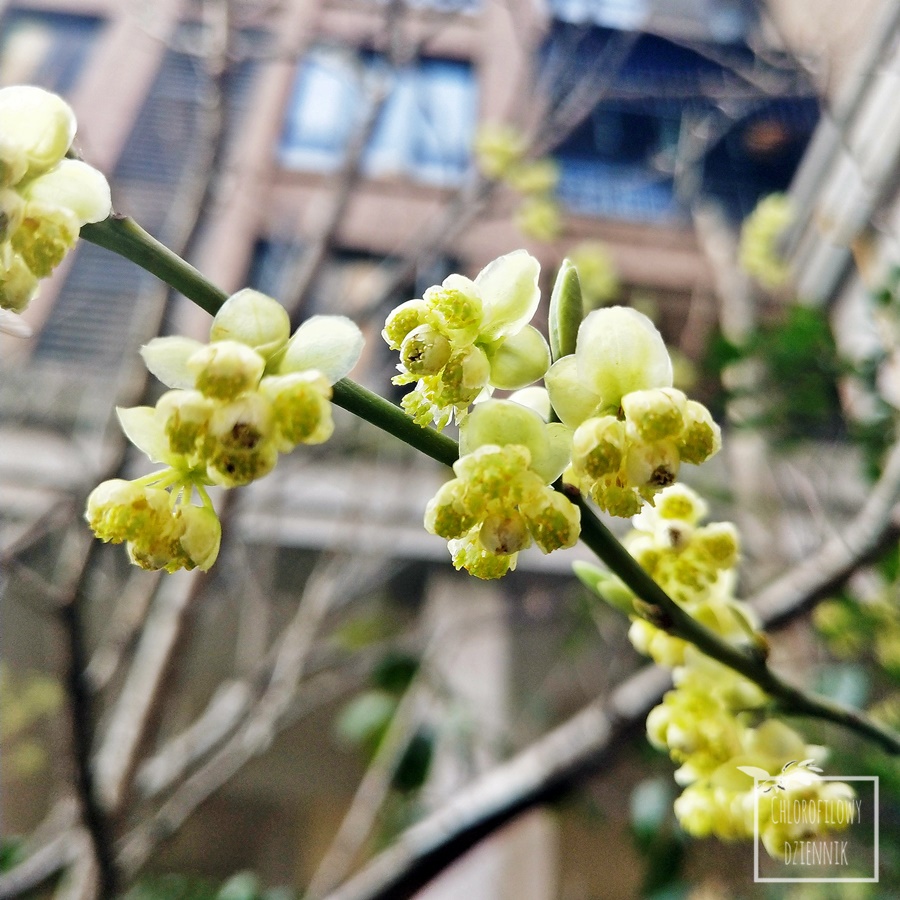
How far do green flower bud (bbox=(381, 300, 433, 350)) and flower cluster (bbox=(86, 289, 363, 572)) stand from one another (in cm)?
5

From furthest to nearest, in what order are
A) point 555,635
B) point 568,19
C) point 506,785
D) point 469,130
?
point 469,130
point 555,635
point 568,19
point 506,785

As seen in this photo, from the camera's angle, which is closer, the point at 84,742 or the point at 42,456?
the point at 84,742

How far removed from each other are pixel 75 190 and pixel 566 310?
8.3 inches

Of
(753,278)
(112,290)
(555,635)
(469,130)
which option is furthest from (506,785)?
(469,130)

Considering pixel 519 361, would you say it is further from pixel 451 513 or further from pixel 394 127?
pixel 394 127

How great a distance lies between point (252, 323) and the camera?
0.30m

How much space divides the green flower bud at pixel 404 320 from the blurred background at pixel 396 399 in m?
0.16

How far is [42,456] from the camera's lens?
2.74 m

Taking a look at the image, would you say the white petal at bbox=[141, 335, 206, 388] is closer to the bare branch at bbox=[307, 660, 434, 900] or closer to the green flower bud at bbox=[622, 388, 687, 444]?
the green flower bud at bbox=[622, 388, 687, 444]

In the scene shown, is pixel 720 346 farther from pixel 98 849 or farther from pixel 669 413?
pixel 98 849

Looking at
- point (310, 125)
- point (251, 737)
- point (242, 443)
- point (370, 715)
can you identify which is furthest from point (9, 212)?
point (310, 125)

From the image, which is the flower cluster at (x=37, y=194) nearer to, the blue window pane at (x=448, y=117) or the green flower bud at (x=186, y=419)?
the green flower bud at (x=186, y=419)

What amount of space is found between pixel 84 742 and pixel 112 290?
10.4 feet

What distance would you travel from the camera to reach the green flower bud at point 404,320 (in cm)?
35
